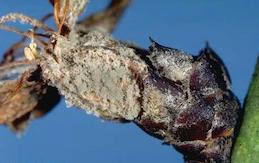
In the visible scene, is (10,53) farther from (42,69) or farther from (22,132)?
(42,69)

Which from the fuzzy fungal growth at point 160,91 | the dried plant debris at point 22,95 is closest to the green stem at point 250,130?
the fuzzy fungal growth at point 160,91

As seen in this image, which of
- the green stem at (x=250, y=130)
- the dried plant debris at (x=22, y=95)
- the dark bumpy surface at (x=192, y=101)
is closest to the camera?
the green stem at (x=250, y=130)

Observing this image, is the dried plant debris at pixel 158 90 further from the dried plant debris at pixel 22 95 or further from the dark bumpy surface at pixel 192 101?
the dried plant debris at pixel 22 95

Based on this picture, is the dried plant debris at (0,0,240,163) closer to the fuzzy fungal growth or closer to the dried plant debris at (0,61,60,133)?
the fuzzy fungal growth

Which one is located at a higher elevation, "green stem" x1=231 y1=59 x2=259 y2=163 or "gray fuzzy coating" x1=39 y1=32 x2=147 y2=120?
"gray fuzzy coating" x1=39 y1=32 x2=147 y2=120

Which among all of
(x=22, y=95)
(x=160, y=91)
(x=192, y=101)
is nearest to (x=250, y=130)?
(x=192, y=101)

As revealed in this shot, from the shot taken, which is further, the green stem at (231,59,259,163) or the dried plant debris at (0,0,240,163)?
the dried plant debris at (0,0,240,163)

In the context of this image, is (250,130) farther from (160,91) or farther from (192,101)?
(160,91)

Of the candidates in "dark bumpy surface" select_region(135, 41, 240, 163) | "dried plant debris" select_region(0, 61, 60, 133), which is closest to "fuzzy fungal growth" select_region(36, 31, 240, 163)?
"dark bumpy surface" select_region(135, 41, 240, 163)
